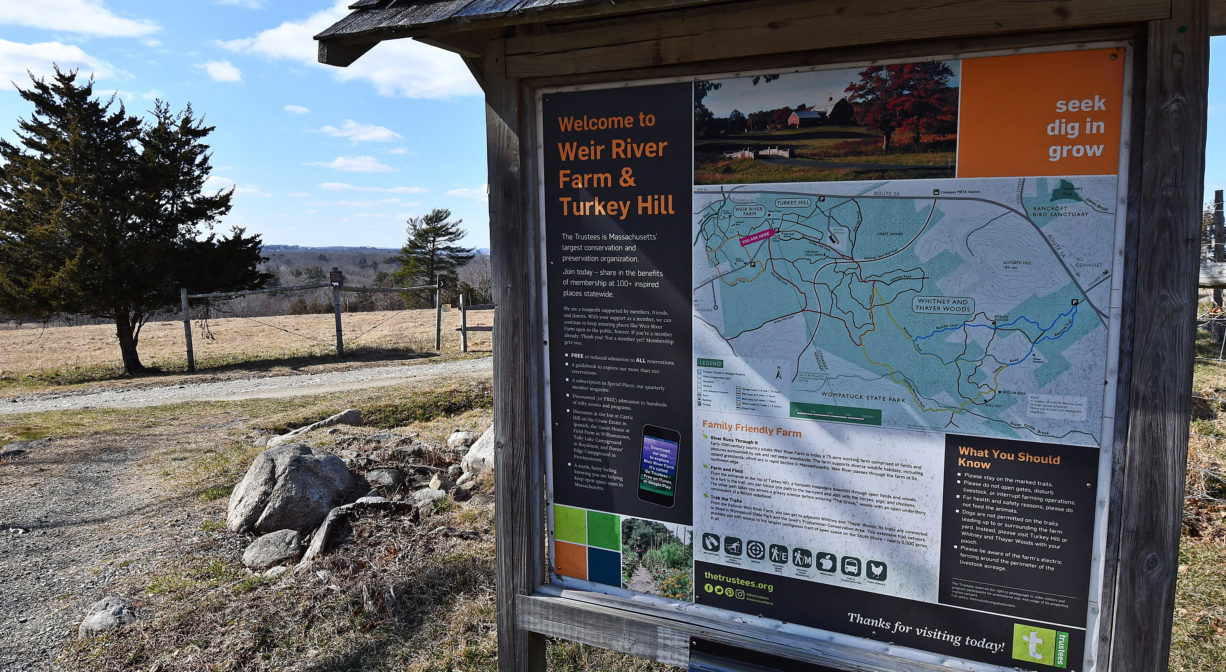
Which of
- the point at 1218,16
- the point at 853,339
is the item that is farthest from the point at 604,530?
the point at 1218,16

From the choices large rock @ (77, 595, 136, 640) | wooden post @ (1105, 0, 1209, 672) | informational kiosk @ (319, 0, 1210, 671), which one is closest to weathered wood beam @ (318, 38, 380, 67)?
informational kiosk @ (319, 0, 1210, 671)

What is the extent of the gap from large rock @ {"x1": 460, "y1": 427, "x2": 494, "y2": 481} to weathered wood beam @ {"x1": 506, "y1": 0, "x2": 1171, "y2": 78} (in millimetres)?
4087

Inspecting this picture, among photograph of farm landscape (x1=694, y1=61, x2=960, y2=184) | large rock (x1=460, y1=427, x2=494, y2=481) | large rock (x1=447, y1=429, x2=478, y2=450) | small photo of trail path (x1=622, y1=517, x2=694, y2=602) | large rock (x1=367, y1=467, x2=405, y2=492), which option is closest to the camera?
photograph of farm landscape (x1=694, y1=61, x2=960, y2=184)

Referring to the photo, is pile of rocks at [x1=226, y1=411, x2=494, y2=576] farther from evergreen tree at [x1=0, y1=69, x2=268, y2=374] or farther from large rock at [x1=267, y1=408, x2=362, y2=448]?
evergreen tree at [x1=0, y1=69, x2=268, y2=374]

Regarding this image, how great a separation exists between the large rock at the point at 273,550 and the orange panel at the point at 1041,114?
4.67 m

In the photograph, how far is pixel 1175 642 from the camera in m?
3.60

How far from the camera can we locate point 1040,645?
7.34ft

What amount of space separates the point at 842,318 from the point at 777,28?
0.95 metres

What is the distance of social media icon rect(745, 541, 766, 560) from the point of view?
8.38 ft

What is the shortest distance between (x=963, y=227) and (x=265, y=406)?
11455mm

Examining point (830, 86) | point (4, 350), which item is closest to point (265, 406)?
point (830, 86)

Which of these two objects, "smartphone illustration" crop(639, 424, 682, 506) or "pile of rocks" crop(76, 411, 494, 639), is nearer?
"smartphone illustration" crop(639, 424, 682, 506)

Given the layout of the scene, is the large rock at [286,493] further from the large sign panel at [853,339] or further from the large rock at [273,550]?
the large sign panel at [853,339]

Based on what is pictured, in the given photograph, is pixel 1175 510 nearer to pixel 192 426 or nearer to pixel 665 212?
pixel 665 212
